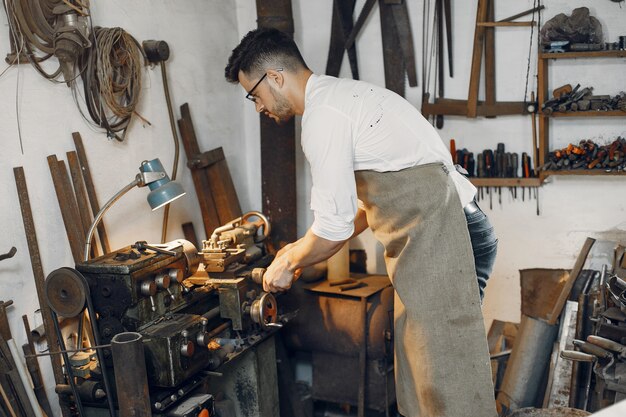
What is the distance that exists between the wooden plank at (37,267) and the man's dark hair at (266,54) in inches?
37.1

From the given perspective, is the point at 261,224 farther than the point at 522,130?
No

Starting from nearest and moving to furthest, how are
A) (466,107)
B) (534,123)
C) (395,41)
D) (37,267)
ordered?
(37,267)
(534,123)
(466,107)
(395,41)

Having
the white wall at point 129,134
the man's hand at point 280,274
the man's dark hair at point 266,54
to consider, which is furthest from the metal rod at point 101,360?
the man's dark hair at point 266,54

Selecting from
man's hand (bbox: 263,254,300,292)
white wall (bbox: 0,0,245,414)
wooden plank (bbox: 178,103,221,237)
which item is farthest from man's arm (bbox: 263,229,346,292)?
wooden plank (bbox: 178,103,221,237)

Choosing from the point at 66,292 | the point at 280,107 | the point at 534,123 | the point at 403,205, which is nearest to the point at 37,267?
the point at 66,292

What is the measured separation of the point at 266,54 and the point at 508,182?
171 cm

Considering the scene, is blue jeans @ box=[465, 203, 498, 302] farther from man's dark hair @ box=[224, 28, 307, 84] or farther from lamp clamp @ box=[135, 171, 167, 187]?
lamp clamp @ box=[135, 171, 167, 187]

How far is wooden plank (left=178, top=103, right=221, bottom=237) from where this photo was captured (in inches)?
146

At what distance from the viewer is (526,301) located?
3.91 metres

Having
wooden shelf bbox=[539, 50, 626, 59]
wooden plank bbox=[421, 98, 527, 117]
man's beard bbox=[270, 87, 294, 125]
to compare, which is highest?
wooden shelf bbox=[539, 50, 626, 59]

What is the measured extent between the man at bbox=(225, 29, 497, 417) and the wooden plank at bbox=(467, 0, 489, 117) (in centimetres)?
126

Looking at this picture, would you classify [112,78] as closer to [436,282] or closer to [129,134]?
[129,134]

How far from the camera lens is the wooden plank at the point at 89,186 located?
298cm

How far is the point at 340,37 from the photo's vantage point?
402 centimetres
